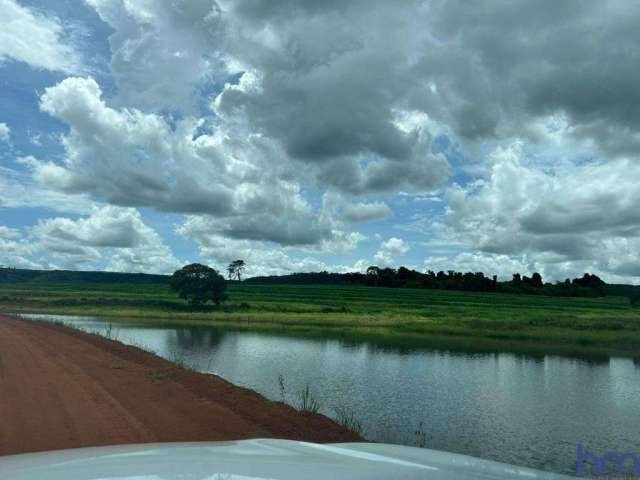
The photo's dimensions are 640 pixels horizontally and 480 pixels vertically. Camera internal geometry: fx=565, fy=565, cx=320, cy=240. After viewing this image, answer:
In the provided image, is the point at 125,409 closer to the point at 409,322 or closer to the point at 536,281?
the point at 409,322

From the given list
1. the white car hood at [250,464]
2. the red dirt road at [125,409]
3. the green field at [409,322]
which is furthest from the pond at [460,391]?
the green field at [409,322]

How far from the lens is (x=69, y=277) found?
536 feet

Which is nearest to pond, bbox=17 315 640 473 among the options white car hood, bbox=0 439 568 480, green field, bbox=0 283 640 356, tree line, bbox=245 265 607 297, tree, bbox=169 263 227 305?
white car hood, bbox=0 439 568 480

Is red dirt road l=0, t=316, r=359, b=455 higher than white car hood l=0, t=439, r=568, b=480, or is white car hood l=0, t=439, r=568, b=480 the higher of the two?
white car hood l=0, t=439, r=568, b=480

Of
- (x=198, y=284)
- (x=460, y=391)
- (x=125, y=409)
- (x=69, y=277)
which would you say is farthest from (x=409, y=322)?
(x=69, y=277)

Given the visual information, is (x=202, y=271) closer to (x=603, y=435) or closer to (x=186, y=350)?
(x=186, y=350)

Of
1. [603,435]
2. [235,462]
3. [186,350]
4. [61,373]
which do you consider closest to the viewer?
[235,462]

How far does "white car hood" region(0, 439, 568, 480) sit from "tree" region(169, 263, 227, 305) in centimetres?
6653

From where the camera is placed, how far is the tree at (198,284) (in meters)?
69.2

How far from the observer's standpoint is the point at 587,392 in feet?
68.3

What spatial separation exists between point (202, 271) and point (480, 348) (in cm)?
4117

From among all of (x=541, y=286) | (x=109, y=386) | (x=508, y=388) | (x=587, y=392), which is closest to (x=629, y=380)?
(x=587, y=392)

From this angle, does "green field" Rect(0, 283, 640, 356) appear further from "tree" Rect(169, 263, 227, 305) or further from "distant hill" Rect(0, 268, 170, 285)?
"distant hill" Rect(0, 268, 170, 285)

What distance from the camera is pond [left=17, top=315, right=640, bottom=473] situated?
40.6 feet
